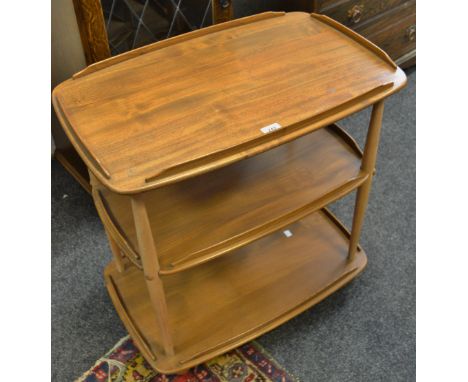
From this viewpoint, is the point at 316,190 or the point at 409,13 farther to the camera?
the point at 409,13

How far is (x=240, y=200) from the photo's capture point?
1173 millimetres

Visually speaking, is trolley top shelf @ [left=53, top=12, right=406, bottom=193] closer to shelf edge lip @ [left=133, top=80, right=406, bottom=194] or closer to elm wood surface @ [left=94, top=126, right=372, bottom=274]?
shelf edge lip @ [left=133, top=80, right=406, bottom=194]

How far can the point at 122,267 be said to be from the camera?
1.40 meters

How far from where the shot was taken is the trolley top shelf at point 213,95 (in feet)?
2.98

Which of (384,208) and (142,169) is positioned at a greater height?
(142,169)

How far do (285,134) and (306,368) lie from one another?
67cm

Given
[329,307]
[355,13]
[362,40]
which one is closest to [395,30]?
[355,13]

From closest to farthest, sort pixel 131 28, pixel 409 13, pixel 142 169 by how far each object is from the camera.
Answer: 1. pixel 142 169
2. pixel 131 28
3. pixel 409 13

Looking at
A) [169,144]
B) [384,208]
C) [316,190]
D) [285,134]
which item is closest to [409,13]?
[384,208]

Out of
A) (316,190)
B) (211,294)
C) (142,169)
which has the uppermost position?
(142,169)

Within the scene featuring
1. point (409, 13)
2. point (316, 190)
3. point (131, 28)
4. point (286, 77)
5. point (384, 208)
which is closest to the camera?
point (286, 77)

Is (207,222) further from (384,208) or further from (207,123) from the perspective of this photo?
(384,208)

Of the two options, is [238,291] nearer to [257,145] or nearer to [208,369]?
[208,369]

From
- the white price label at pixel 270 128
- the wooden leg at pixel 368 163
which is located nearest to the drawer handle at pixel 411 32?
the wooden leg at pixel 368 163
